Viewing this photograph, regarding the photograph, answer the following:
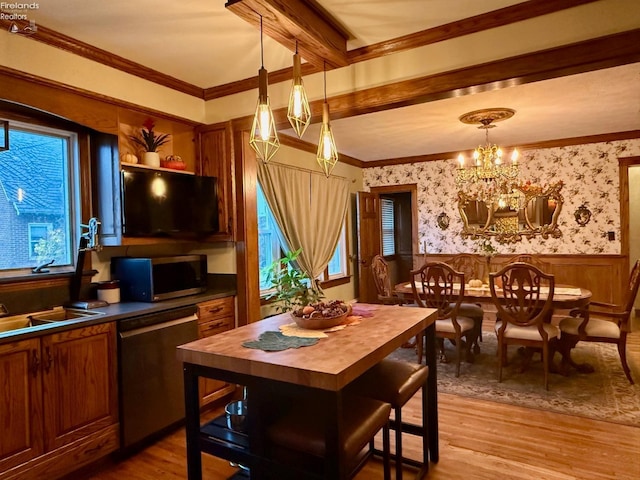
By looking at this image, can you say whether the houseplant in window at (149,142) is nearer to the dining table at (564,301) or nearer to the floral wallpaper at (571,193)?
the dining table at (564,301)

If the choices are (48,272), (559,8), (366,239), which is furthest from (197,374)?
(366,239)

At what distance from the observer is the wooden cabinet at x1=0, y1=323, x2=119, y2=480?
6.39ft

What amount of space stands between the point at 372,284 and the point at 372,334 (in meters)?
4.29

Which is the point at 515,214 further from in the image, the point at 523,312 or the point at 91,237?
the point at 91,237

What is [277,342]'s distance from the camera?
176 cm

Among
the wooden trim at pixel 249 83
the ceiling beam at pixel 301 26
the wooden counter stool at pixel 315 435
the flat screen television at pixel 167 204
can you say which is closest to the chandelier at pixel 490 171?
the wooden trim at pixel 249 83

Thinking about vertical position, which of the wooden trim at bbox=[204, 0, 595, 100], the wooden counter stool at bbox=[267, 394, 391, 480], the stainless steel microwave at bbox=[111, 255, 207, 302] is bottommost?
the wooden counter stool at bbox=[267, 394, 391, 480]

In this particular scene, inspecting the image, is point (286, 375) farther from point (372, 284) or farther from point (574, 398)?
point (372, 284)

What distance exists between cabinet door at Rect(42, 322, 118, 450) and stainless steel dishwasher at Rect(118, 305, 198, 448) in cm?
6

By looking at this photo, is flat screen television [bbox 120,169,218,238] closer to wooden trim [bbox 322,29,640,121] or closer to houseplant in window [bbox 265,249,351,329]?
houseplant in window [bbox 265,249,351,329]

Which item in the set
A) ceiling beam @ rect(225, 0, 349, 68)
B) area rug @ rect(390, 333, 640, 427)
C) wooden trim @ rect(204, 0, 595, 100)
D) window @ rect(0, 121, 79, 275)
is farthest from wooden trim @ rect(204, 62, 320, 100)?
area rug @ rect(390, 333, 640, 427)

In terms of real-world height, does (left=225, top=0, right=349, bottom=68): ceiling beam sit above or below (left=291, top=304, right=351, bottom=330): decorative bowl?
above

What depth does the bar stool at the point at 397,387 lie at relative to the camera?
77.0 inches
